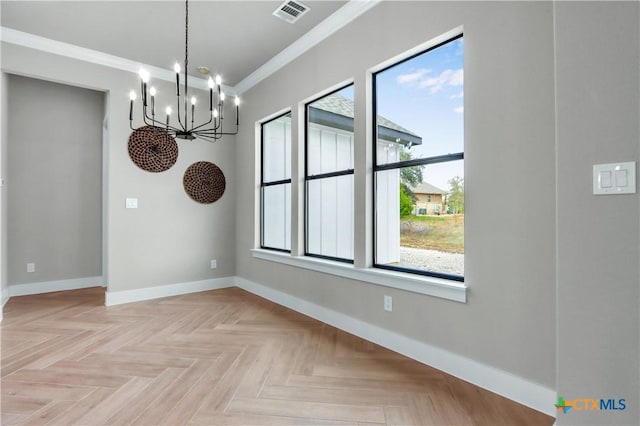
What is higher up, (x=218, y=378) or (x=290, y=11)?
(x=290, y=11)

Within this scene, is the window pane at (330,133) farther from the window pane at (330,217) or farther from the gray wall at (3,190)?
the gray wall at (3,190)

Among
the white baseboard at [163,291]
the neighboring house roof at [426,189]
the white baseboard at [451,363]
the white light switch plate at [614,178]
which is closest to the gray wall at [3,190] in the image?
the white baseboard at [163,291]

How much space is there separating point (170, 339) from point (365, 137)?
7.95 feet

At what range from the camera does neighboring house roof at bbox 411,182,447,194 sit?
92.9 inches

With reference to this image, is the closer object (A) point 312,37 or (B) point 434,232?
(B) point 434,232

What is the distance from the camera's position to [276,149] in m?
4.16

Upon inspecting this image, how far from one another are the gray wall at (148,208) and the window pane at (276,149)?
70 cm

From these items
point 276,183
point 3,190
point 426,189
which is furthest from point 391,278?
point 3,190

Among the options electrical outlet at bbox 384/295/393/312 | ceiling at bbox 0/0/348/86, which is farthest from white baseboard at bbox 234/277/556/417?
ceiling at bbox 0/0/348/86

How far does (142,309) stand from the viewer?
3613 millimetres

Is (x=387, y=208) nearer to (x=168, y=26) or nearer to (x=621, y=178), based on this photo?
(x=621, y=178)

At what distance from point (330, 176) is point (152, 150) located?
94.7 inches

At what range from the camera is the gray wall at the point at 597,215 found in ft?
4.10

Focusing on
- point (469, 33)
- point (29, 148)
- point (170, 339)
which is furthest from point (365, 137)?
point (29, 148)
